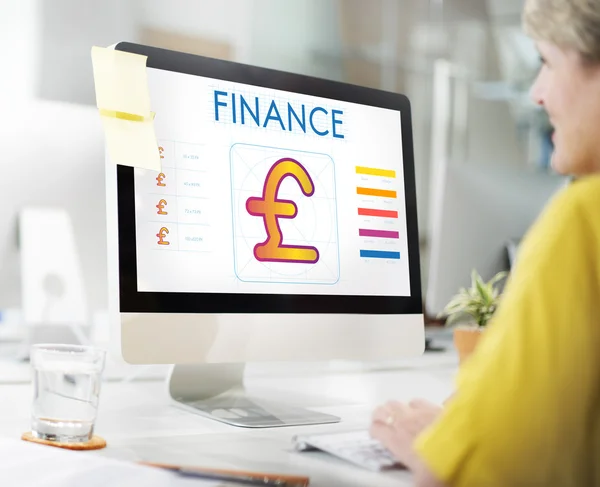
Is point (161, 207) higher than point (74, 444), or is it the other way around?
point (161, 207)

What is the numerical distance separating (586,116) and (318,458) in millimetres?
483

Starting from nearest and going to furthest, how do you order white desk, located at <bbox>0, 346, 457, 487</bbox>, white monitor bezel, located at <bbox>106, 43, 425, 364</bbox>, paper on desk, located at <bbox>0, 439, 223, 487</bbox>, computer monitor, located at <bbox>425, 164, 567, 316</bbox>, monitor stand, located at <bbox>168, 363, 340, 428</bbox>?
paper on desk, located at <bbox>0, 439, 223, 487</bbox> → white desk, located at <bbox>0, 346, 457, 487</bbox> → white monitor bezel, located at <bbox>106, 43, 425, 364</bbox> → monitor stand, located at <bbox>168, 363, 340, 428</bbox> → computer monitor, located at <bbox>425, 164, 567, 316</bbox>

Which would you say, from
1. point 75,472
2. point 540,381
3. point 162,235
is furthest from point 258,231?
point 540,381

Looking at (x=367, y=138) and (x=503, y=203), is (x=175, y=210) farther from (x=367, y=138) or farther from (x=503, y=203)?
(x=503, y=203)

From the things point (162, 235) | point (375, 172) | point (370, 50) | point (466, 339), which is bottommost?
point (466, 339)

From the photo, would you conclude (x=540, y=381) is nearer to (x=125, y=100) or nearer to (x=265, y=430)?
(x=265, y=430)

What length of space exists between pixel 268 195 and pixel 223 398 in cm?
35

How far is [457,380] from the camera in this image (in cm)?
60

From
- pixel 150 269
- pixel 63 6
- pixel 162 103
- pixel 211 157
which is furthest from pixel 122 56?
pixel 63 6

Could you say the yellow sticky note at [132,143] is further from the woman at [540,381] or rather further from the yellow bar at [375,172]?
the woman at [540,381]

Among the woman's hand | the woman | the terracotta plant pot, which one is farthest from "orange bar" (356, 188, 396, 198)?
the woman

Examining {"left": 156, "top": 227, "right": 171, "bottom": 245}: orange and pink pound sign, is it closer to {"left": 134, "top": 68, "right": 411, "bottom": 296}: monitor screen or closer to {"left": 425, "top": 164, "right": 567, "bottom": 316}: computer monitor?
{"left": 134, "top": 68, "right": 411, "bottom": 296}: monitor screen

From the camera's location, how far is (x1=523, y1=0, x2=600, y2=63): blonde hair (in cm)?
77

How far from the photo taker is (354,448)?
0.91 metres
